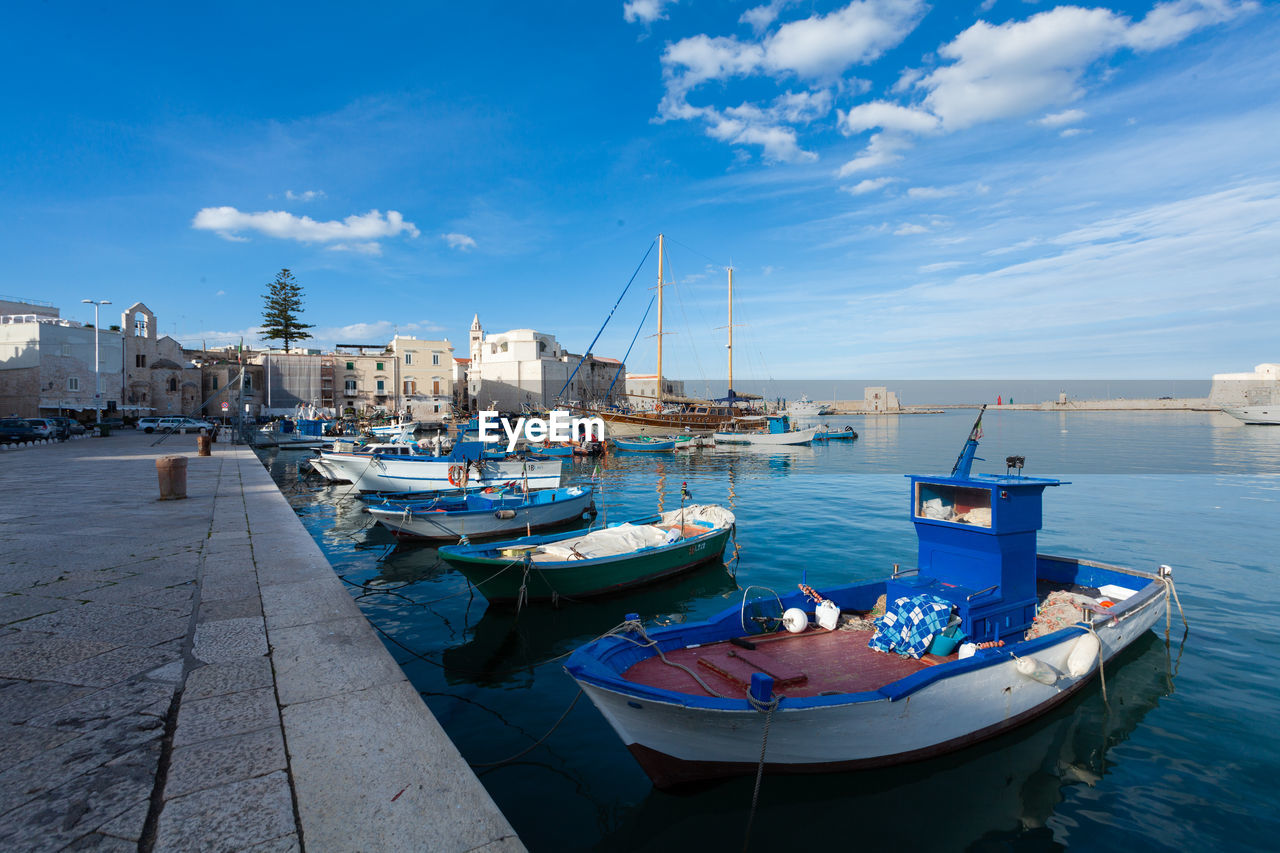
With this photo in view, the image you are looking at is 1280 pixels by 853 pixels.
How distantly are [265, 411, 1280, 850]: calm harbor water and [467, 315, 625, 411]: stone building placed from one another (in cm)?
6294

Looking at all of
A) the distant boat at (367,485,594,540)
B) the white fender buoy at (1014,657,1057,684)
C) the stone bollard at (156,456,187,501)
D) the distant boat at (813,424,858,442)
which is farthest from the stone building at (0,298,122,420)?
the distant boat at (813,424,858,442)

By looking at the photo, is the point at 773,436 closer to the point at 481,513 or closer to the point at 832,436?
the point at 832,436

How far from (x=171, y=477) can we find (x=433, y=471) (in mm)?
9351

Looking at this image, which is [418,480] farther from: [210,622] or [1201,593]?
[1201,593]

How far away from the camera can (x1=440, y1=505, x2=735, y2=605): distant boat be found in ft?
34.6

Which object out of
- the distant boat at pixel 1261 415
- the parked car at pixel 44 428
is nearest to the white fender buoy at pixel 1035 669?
the parked car at pixel 44 428

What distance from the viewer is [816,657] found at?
6.91m

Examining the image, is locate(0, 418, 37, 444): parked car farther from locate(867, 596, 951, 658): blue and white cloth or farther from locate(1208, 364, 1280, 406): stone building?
locate(1208, 364, 1280, 406): stone building

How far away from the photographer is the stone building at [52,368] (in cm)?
4559

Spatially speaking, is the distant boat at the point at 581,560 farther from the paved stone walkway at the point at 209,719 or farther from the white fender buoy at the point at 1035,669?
the white fender buoy at the point at 1035,669

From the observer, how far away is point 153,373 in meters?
58.9

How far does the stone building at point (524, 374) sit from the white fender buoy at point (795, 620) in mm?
69218

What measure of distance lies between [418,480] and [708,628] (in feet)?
61.3

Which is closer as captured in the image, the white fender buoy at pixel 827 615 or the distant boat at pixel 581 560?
the white fender buoy at pixel 827 615
